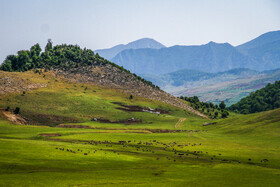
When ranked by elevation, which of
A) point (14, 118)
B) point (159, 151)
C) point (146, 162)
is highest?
point (14, 118)

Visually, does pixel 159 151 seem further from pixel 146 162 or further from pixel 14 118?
pixel 14 118

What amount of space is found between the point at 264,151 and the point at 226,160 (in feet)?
55.2

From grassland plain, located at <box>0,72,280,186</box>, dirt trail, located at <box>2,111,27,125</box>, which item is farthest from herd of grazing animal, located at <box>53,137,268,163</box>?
dirt trail, located at <box>2,111,27,125</box>

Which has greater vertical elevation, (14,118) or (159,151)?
(14,118)

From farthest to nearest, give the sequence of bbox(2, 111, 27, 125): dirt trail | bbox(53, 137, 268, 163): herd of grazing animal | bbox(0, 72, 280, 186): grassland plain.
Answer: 1. bbox(2, 111, 27, 125): dirt trail
2. bbox(53, 137, 268, 163): herd of grazing animal
3. bbox(0, 72, 280, 186): grassland plain

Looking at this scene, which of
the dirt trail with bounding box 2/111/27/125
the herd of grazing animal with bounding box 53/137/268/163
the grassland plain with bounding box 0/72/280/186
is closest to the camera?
the grassland plain with bounding box 0/72/280/186

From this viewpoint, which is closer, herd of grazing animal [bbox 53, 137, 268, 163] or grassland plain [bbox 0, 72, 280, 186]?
grassland plain [bbox 0, 72, 280, 186]

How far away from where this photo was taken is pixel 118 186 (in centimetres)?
4959

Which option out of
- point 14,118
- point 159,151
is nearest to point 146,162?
point 159,151

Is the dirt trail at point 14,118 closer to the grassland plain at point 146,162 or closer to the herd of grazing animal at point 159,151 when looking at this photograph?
the grassland plain at point 146,162

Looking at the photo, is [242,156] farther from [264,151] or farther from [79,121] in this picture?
[79,121]

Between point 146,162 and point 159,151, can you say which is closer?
point 146,162

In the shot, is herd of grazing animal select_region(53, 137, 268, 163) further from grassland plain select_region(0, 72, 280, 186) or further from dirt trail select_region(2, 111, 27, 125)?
dirt trail select_region(2, 111, 27, 125)

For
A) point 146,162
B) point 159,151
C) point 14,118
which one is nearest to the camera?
point 146,162
